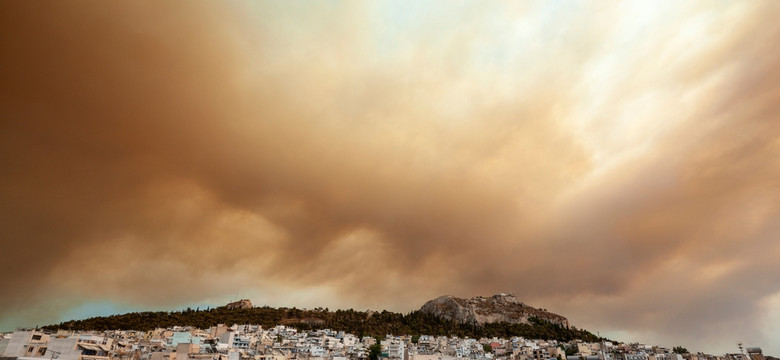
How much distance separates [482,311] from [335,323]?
55594 mm

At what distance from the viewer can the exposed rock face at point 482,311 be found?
14800 centimetres

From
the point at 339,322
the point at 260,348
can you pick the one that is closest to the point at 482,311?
the point at 339,322

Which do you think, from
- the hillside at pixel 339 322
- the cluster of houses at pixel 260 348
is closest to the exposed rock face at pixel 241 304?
the hillside at pixel 339 322

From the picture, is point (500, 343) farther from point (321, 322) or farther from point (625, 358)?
point (321, 322)

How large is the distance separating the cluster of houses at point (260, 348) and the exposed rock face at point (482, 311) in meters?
35.3

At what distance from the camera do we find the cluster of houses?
48125 mm

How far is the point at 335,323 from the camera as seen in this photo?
124875mm

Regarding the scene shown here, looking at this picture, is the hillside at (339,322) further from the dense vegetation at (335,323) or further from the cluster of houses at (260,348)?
the cluster of houses at (260,348)

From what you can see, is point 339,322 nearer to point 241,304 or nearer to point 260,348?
point 241,304

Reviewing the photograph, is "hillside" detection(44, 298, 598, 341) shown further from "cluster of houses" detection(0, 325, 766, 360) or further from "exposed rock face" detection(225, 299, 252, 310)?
"cluster of houses" detection(0, 325, 766, 360)

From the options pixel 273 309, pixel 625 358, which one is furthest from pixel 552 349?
pixel 273 309

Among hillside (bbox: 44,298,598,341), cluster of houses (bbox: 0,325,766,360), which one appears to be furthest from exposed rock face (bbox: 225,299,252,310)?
cluster of houses (bbox: 0,325,766,360)

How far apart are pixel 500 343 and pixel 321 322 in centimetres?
5091

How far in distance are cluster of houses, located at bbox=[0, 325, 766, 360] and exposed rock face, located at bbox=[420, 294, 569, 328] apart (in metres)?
35.3
